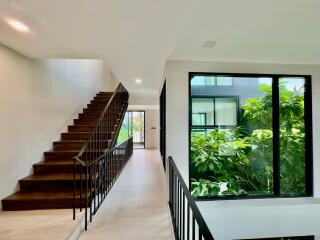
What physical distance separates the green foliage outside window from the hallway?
1.08m

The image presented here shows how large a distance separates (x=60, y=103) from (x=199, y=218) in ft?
13.5

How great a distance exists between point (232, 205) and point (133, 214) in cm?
164

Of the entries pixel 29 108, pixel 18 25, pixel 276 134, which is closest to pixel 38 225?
pixel 29 108

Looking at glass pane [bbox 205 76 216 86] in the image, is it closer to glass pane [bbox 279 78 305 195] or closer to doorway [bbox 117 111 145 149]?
glass pane [bbox 279 78 305 195]

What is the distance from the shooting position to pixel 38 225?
2.33 meters

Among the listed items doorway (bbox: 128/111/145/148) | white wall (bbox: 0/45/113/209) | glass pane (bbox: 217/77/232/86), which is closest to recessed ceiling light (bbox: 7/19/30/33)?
white wall (bbox: 0/45/113/209)

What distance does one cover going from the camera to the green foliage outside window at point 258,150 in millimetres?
3480

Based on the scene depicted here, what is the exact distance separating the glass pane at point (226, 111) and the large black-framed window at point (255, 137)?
18 mm

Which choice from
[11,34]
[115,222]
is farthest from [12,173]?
[11,34]

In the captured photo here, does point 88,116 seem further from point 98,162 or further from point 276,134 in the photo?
point 276,134

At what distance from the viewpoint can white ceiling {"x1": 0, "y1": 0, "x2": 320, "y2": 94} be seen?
1.72m

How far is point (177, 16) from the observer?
184 centimetres

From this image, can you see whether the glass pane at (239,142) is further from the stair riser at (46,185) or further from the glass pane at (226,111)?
the stair riser at (46,185)

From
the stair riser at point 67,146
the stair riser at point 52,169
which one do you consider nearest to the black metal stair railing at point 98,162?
the stair riser at point 52,169
